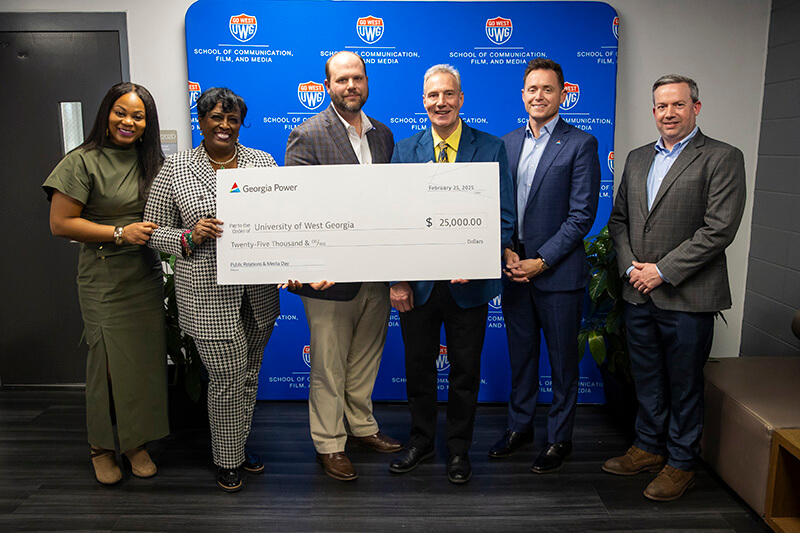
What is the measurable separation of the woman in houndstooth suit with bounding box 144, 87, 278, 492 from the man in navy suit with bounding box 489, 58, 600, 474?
3.57 ft

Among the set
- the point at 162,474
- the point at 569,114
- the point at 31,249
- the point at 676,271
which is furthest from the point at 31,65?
the point at 676,271

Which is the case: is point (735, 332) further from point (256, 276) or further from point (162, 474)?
point (162, 474)

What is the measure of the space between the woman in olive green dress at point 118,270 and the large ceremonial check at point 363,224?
1.43ft

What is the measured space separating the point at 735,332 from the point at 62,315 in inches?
154

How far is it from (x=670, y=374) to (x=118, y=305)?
228 cm

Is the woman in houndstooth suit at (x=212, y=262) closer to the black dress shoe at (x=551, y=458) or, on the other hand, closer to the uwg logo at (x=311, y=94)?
the uwg logo at (x=311, y=94)

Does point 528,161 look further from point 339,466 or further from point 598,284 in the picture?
point 339,466

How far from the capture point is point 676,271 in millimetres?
2477

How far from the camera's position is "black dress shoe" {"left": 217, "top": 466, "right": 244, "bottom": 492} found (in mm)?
2672

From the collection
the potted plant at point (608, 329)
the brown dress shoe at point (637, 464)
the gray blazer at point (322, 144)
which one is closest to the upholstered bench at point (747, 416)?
the brown dress shoe at point (637, 464)

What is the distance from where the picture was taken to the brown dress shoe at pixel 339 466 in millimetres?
2742

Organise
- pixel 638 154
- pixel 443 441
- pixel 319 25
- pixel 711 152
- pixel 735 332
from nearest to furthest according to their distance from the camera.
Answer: pixel 711 152, pixel 638 154, pixel 443 441, pixel 319 25, pixel 735 332

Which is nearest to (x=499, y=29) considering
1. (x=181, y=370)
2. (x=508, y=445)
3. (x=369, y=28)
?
(x=369, y=28)

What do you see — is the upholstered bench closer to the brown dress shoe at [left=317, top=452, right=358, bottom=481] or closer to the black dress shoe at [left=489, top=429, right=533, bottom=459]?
the black dress shoe at [left=489, top=429, right=533, bottom=459]
